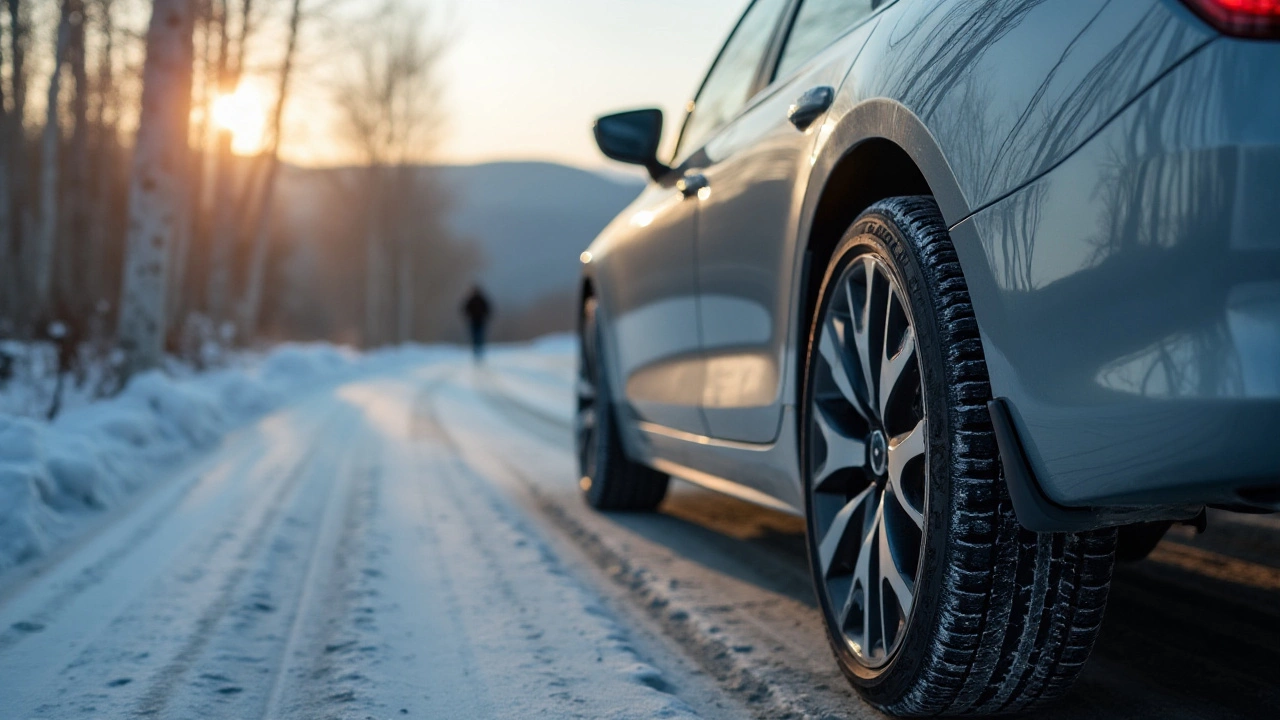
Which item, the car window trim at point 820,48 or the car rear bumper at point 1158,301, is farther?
the car window trim at point 820,48

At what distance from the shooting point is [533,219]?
450ft

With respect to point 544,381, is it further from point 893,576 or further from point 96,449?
point 893,576

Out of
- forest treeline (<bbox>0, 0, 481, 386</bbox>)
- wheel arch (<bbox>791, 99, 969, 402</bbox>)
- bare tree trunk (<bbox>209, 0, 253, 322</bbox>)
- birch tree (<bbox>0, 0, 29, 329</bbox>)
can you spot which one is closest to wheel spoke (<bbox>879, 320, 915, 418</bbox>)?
wheel arch (<bbox>791, 99, 969, 402</bbox>)

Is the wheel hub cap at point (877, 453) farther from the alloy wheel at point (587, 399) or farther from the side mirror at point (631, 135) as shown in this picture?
the alloy wheel at point (587, 399)

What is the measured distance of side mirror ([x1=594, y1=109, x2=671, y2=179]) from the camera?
142 inches

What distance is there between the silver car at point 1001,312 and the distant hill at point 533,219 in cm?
9573

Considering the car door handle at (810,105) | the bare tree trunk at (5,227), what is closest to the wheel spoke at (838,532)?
the car door handle at (810,105)

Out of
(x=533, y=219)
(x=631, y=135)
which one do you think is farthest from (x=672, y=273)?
(x=533, y=219)

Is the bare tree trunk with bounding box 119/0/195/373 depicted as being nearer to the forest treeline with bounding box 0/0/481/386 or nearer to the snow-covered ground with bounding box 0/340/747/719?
the forest treeline with bounding box 0/0/481/386

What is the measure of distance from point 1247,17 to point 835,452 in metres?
1.10

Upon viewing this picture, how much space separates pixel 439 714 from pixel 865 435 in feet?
3.16

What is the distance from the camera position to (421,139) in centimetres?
3238

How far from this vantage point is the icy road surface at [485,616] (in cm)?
212

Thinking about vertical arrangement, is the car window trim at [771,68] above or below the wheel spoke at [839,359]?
above
